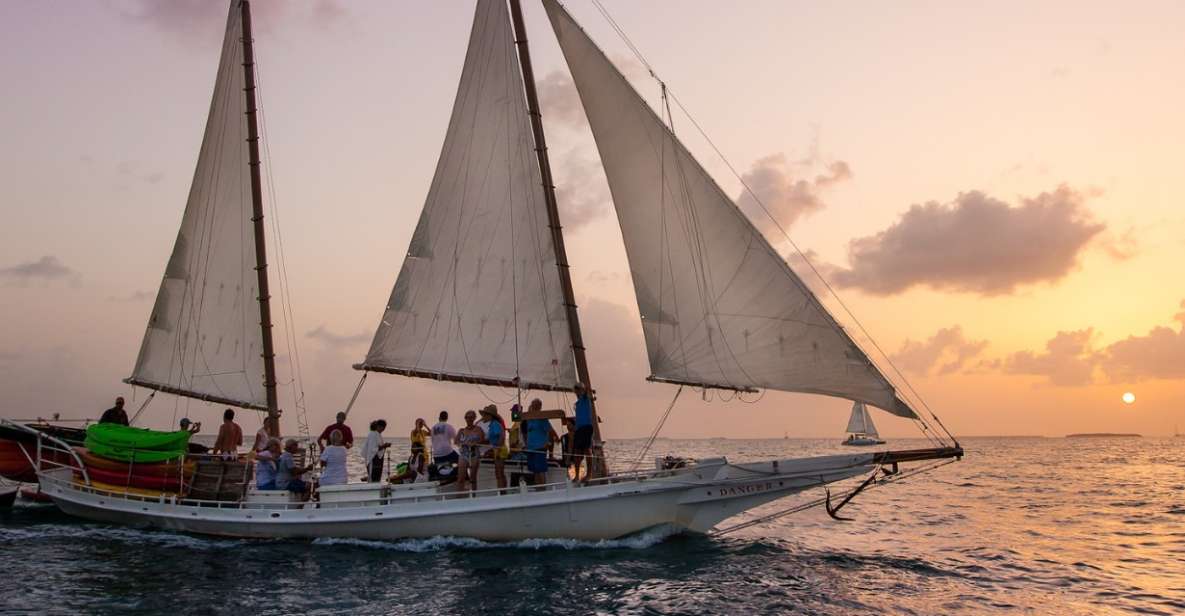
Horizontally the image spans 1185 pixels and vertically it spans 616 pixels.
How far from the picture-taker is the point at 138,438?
76.0 feet

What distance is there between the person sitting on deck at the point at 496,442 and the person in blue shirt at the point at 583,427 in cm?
166

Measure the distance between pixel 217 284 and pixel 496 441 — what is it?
1228 cm

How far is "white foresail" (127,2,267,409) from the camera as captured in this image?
88.8 feet

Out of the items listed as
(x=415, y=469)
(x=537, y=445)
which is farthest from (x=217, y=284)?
(x=537, y=445)

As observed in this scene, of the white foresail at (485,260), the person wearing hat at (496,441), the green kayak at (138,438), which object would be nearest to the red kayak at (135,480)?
the green kayak at (138,438)

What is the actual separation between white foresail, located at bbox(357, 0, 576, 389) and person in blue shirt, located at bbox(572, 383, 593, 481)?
131 centimetres

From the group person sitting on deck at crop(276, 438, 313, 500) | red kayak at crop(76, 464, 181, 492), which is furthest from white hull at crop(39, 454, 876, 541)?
red kayak at crop(76, 464, 181, 492)

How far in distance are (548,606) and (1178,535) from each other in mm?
24577

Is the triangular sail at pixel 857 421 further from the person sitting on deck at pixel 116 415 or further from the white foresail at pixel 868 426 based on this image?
the person sitting on deck at pixel 116 415

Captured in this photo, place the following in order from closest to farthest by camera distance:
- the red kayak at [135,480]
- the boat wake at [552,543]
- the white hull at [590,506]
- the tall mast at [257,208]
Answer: the white hull at [590,506]
the boat wake at [552,543]
the red kayak at [135,480]
the tall mast at [257,208]

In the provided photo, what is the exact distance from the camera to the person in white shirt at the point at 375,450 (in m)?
22.1

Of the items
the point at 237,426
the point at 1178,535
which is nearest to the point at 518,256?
the point at 237,426

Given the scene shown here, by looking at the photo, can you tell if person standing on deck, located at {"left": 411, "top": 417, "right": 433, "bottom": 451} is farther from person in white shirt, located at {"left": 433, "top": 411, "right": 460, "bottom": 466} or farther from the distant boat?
the distant boat

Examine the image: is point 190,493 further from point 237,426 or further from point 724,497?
point 724,497
